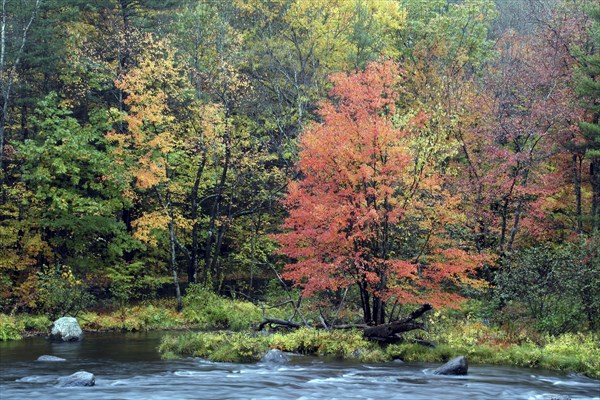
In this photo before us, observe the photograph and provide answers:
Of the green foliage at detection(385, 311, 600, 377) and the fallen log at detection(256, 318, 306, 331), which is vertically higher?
the fallen log at detection(256, 318, 306, 331)

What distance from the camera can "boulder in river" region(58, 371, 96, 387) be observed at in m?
18.0

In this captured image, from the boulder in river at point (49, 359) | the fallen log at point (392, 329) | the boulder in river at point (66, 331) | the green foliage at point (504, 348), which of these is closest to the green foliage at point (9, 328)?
the boulder in river at point (66, 331)

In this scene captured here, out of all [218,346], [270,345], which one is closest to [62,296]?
[218,346]

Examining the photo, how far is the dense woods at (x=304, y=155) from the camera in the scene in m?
25.1

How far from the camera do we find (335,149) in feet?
81.4

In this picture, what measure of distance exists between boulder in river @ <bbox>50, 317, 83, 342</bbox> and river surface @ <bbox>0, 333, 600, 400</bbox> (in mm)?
3434

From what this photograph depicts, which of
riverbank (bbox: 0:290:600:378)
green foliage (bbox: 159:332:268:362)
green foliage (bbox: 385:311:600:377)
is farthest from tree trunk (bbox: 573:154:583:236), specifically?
green foliage (bbox: 159:332:268:362)

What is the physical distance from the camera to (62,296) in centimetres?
3112

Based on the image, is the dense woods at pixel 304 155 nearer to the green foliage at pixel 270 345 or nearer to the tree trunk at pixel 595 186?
the tree trunk at pixel 595 186

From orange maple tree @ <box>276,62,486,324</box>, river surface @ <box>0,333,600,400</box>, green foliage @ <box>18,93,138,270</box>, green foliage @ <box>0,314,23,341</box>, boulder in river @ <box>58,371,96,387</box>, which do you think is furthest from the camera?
green foliage @ <box>18,93,138,270</box>

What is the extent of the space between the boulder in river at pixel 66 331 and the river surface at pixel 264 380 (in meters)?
3.43

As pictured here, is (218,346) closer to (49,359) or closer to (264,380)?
(264,380)

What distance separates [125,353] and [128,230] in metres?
15.3

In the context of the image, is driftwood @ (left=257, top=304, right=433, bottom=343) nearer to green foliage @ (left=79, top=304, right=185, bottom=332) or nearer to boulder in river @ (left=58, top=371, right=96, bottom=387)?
boulder in river @ (left=58, top=371, right=96, bottom=387)
